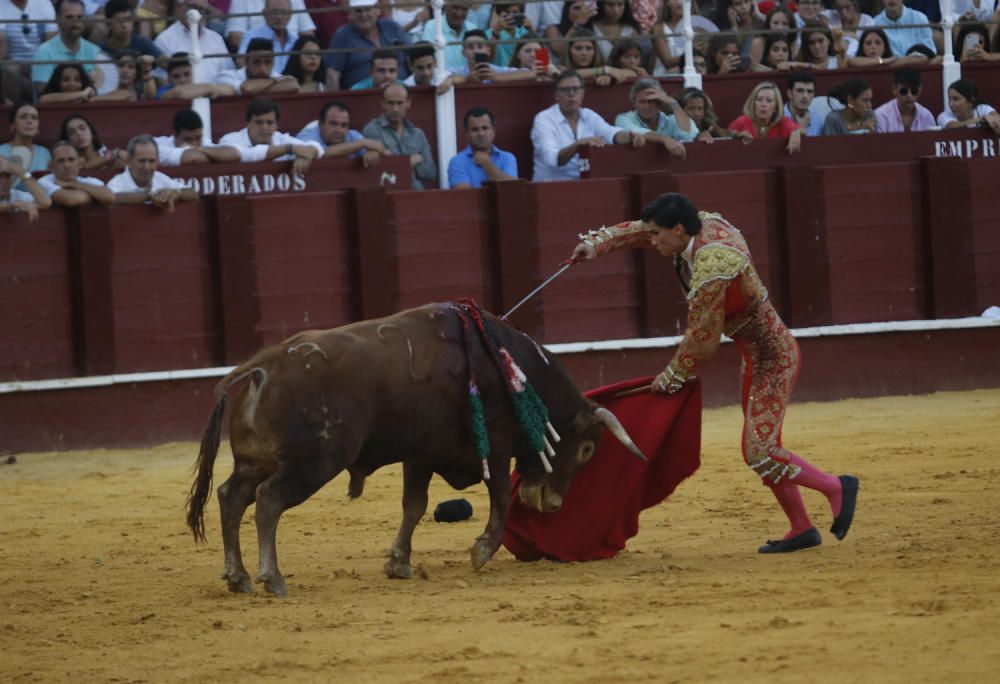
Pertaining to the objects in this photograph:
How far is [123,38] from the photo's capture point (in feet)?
32.8

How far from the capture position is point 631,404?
623 centimetres

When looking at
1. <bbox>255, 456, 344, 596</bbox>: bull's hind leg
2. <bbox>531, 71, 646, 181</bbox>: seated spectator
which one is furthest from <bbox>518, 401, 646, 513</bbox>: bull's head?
<bbox>531, 71, 646, 181</bbox>: seated spectator

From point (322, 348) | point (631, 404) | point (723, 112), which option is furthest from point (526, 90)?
point (322, 348)

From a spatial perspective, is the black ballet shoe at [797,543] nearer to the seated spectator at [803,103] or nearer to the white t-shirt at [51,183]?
the white t-shirt at [51,183]

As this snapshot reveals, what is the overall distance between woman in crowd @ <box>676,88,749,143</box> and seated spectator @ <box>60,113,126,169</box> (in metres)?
3.49

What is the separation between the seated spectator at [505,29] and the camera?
1102 cm

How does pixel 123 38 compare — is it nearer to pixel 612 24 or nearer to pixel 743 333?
pixel 612 24

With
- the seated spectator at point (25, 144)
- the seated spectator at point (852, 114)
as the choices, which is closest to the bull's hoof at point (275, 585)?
the seated spectator at point (25, 144)

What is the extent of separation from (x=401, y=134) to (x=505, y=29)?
1471 mm

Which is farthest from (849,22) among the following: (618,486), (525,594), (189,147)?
(525,594)

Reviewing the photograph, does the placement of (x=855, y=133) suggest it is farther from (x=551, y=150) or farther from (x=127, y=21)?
(x=127, y=21)

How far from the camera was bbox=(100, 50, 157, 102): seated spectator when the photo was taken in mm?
9923

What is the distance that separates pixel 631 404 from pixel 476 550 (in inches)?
35.0

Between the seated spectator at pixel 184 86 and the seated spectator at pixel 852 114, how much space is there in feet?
12.7
